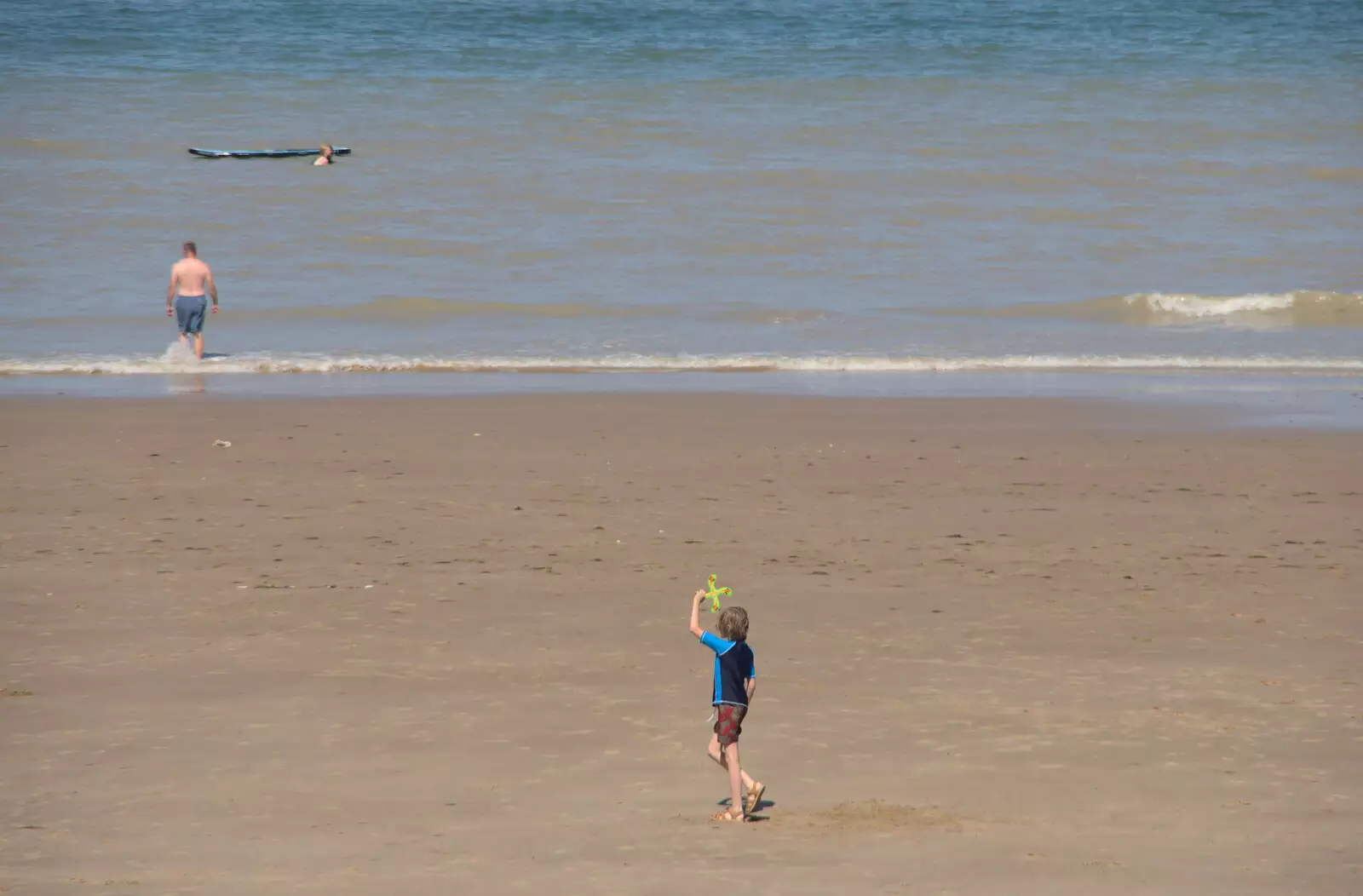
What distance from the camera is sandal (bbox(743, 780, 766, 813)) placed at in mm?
5270

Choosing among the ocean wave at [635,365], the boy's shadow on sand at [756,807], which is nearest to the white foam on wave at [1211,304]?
the ocean wave at [635,365]

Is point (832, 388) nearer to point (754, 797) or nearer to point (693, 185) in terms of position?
point (754, 797)

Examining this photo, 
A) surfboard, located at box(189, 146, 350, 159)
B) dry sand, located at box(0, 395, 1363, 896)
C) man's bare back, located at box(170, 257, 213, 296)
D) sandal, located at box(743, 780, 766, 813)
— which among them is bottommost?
surfboard, located at box(189, 146, 350, 159)

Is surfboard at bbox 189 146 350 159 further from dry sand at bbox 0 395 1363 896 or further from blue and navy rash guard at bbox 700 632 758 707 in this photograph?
blue and navy rash guard at bbox 700 632 758 707

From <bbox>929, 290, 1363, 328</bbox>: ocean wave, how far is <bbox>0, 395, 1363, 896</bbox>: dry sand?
25.3 ft

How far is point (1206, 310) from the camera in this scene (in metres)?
20.1

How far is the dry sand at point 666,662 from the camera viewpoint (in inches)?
199

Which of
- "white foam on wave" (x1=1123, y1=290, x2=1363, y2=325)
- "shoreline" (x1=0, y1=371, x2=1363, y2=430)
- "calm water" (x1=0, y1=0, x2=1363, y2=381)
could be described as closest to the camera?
"shoreline" (x1=0, y1=371, x2=1363, y2=430)

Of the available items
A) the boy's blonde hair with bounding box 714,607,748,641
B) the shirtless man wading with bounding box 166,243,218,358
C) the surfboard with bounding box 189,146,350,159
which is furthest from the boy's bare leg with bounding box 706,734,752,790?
the surfboard with bounding box 189,146,350,159

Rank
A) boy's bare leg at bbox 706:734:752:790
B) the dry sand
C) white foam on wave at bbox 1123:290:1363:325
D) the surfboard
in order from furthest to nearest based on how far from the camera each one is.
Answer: the surfboard, white foam on wave at bbox 1123:290:1363:325, boy's bare leg at bbox 706:734:752:790, the dry sand

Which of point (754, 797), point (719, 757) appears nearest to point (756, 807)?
point (754, 797)

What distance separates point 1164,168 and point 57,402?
22.0 metres

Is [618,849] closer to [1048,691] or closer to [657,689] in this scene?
[657,689]

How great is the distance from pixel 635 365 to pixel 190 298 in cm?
463
